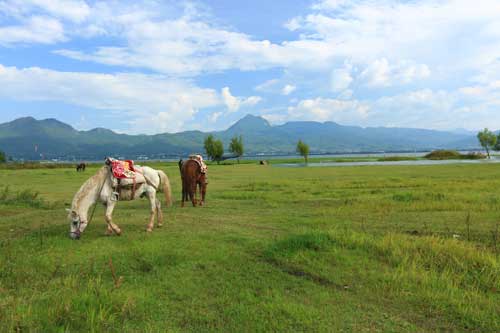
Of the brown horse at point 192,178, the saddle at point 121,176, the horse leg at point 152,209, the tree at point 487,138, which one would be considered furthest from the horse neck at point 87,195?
the tree at point 487,138

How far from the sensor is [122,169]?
844 centimetres

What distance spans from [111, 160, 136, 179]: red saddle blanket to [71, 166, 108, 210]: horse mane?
0.35 meters

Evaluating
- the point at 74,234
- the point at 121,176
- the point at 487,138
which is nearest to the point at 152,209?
the point at 121,176

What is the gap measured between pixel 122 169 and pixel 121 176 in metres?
0.19

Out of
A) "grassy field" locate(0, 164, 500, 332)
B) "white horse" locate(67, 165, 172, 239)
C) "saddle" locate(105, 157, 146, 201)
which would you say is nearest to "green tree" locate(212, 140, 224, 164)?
"grassy field" locate(0, 164, 500, 332)

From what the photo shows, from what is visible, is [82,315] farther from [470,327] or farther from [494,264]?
[494,264]

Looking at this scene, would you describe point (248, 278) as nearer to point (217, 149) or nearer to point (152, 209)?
point (152, 209)

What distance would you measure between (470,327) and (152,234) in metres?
6.72

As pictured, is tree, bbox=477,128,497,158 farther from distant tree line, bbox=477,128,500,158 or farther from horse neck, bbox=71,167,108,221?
horse neck, bbox=71,167,108,221

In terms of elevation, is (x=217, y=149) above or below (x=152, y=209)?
above

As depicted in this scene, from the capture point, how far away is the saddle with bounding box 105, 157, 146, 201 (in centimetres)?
834

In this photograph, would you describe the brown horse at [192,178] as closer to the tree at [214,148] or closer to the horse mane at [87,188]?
the horse mane at [87,188]

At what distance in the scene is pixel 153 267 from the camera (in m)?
6.20

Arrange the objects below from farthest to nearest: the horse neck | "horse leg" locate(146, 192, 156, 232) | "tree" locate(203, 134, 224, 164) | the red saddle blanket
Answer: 1. "tree" locate(203, 134, 224, 164)
2. "horse leg" locate(146, 192, 156, 232)
3. the red saddle blanket
4. the horse neck
